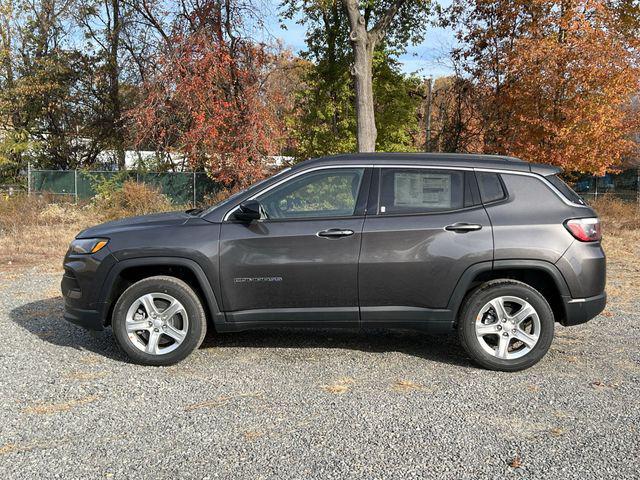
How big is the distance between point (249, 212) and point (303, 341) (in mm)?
1587

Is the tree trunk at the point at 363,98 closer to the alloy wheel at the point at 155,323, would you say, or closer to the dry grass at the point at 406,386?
the alloy wheel at the point at 155,323

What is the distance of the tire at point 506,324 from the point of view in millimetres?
4730

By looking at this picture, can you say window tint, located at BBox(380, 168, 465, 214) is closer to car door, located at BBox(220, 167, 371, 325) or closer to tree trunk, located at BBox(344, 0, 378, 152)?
car door, located at BBox(220, 167, 371, 325)

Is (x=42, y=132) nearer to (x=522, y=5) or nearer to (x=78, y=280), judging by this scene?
(x=522, y=5)

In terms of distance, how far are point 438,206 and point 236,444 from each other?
255 centimetres

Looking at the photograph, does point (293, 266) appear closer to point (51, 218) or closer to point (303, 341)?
point (303, 341)

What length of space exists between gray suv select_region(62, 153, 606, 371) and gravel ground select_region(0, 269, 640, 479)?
37 centimetres

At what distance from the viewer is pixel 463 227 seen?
4734mm

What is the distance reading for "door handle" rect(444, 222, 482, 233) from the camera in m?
4.73

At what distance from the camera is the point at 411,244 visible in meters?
4.74

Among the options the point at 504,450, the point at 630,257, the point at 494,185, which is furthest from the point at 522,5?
the point at 504,450

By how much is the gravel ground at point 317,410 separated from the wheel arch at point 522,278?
0.56 metres

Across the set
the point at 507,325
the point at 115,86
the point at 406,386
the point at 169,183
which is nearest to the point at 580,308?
the point at 507,325

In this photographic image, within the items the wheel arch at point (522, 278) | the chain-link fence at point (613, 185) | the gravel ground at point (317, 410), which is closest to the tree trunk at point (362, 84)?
the chain-link fence at point (613, 185)
